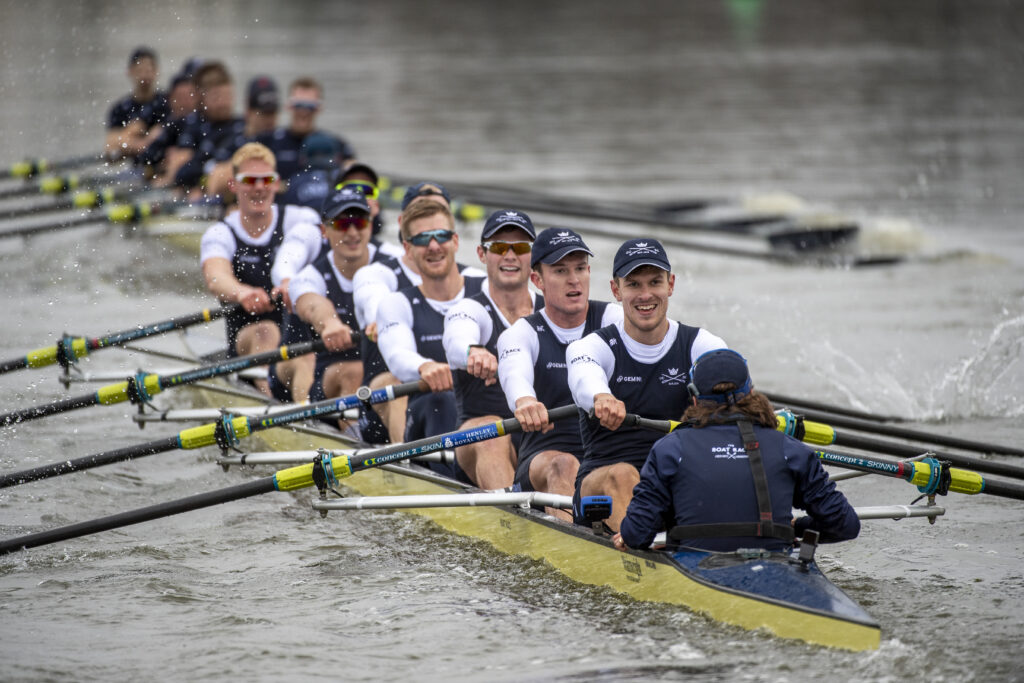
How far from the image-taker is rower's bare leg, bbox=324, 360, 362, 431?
914 cm

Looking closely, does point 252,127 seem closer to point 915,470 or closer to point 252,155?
point 252,155

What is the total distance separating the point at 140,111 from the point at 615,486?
13447 millimetres

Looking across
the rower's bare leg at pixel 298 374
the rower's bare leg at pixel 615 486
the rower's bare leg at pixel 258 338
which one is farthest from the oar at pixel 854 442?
the rower's bare leg at pixel 258 338

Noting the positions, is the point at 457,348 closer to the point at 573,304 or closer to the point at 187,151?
the point at 573,304

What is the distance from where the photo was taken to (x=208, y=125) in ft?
52.7

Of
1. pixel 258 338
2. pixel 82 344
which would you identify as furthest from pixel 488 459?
pixel 82 344

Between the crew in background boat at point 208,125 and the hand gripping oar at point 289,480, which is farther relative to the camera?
the crew in background boat at point 208,125

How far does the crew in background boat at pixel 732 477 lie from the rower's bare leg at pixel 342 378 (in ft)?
12.7

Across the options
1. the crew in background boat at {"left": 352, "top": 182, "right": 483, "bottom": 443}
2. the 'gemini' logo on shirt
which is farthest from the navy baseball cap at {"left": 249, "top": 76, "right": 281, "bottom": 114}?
the 'gemini' logo on shirt

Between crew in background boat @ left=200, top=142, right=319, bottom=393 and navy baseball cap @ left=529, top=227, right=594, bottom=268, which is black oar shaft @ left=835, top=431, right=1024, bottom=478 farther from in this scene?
crew in background boat @ left=200, top=142, right=319, bottom=393

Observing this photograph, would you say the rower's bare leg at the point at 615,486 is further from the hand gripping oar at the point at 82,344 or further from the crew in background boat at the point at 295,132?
the crew in background boat at the point at 295,132

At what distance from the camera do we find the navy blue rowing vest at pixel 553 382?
703cm

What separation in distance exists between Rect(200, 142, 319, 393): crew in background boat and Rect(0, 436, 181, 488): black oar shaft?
227 cm

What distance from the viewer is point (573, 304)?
692 cm
